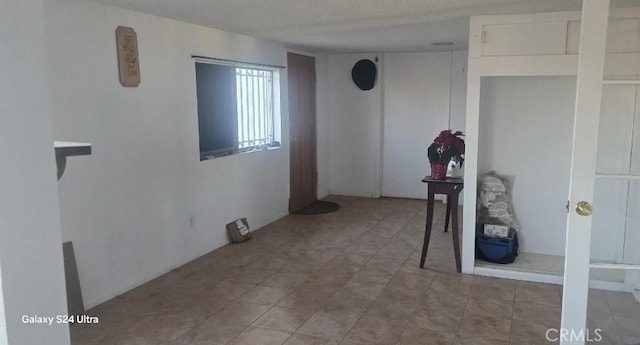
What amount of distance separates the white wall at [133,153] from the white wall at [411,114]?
2.61 metres

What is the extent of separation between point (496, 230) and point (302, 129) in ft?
10.2

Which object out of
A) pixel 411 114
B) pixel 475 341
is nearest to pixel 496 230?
pixel 475 341

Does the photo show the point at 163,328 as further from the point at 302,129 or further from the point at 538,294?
the point at 302,129

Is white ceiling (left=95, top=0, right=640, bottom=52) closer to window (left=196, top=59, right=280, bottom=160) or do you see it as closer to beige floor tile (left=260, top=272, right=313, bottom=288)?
window (left=196, top=59, right=280, bottom=160)

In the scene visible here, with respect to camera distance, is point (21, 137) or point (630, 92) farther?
point (630, 92)

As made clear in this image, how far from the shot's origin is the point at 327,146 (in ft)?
23.5

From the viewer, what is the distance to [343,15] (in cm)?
371

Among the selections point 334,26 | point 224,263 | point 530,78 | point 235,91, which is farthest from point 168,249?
point 530,78

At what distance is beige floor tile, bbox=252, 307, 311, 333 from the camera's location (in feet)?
10.1

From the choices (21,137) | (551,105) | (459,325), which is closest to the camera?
(21,137)

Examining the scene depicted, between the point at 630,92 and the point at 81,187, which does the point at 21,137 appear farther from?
the point at 630,92

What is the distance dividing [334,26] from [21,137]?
3.40 m

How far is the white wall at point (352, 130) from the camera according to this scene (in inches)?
273

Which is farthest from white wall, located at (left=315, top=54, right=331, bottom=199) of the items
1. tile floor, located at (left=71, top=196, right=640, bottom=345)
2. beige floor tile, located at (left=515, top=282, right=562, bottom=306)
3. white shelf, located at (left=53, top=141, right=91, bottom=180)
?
white shelf, located at (left=53, top=141, right=91, bottom=180)
